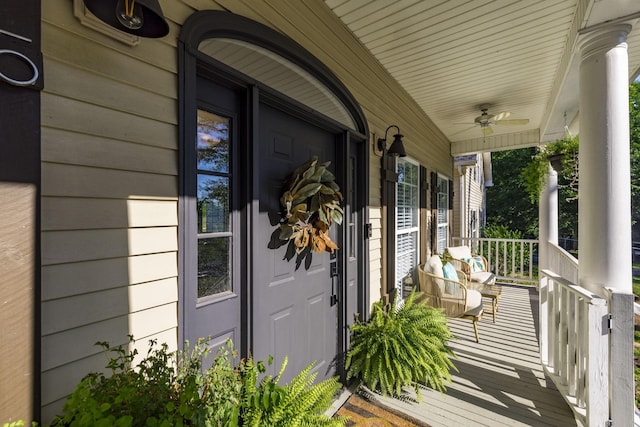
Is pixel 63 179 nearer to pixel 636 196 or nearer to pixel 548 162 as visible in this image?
pixel 548 162

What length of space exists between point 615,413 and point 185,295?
2517 mm

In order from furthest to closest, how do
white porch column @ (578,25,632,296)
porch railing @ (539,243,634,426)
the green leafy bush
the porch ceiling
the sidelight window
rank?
the green leafy bush → the porch ceiling → white porch column @ (578,25,632,296) → porch railing @ (539,243,634,426) → the sidelight window

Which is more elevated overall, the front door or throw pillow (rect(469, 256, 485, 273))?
the front door

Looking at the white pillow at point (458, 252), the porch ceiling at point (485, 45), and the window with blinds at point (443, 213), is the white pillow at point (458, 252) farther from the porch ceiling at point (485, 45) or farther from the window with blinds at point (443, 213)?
the porch ceiling at point (485, 45)

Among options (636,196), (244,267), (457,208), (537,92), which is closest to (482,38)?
(537,92)

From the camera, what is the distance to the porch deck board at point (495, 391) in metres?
2.11

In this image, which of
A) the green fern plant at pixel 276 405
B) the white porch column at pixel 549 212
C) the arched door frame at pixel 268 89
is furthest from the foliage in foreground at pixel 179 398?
the white porch column at pixel 549 212

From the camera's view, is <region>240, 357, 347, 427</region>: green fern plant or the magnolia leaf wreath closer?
<region>240, 357, 347, 427</region>: green fern plant

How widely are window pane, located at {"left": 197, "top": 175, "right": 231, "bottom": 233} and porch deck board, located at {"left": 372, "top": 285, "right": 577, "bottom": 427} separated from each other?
6.00 ft

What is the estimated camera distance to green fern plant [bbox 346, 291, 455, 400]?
2244 millimetres

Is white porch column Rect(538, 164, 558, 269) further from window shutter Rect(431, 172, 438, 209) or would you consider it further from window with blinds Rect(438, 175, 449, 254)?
window with blinds Rect(438, 175, 449, 254)

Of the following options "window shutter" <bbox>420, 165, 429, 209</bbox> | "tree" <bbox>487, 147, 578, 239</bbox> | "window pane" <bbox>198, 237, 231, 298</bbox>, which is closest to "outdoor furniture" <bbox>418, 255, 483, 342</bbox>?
"window shutter" <bbox>420, 165, 429, 209</bbox>

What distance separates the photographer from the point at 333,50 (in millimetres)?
2330

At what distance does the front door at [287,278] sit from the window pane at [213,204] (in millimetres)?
164
